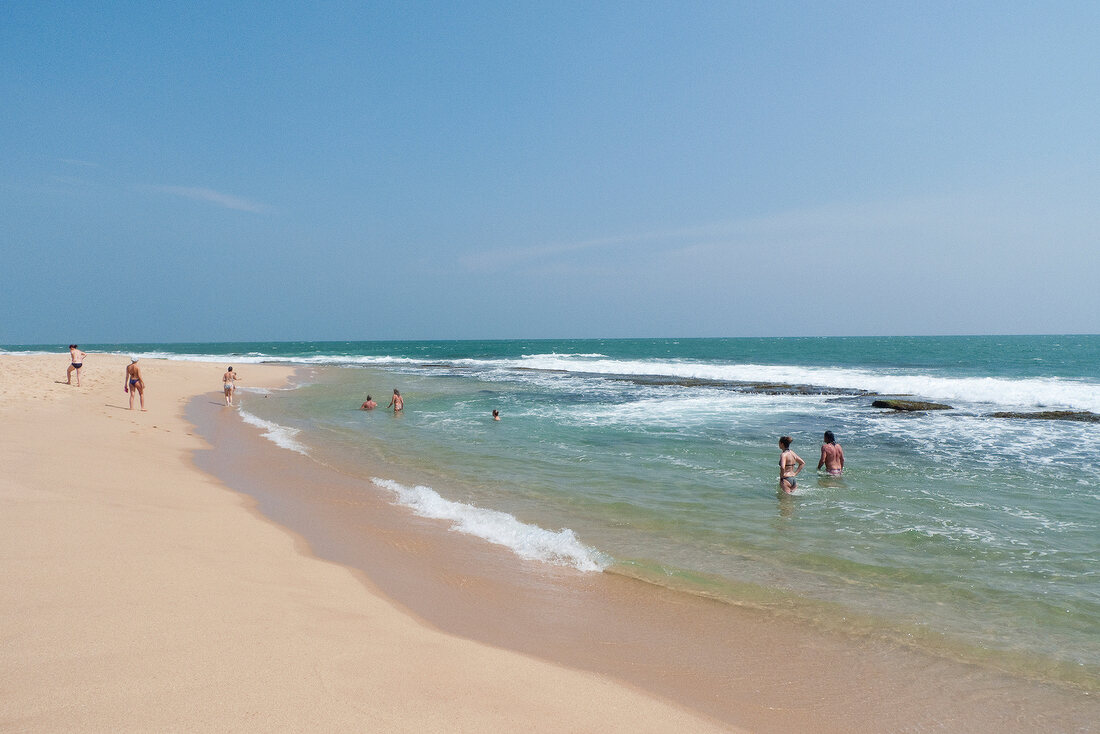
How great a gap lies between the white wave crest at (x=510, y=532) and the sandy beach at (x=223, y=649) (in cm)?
201

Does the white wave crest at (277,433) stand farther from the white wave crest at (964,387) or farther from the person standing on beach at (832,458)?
the white wave crest at (964,387)

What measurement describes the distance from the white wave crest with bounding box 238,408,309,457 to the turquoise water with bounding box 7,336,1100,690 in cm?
9

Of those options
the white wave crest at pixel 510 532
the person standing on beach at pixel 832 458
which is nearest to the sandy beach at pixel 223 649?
the white wave crest at pixel 510 532

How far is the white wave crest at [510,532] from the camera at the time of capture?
6578 mm

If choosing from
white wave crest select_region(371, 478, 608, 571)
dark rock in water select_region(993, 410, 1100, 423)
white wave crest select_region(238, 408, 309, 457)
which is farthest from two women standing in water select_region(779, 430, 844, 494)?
dark rock in water select_region(993, 410, 1100, 423)

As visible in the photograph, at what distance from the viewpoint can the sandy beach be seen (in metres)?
2.81

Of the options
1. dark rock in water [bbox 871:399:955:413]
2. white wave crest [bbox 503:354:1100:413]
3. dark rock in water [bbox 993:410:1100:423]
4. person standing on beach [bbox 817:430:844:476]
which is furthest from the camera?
white wave crest [bbox 503:354:1100:413]

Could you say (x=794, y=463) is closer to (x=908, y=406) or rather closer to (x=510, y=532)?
(x=510, y=532)

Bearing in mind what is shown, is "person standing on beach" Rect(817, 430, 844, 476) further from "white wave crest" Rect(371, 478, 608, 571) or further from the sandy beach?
the sandy beach

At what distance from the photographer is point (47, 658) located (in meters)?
3.01

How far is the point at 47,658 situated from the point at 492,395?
25.7 m

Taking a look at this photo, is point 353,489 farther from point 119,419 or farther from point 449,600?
point 119,419

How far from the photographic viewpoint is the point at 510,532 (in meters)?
7.38

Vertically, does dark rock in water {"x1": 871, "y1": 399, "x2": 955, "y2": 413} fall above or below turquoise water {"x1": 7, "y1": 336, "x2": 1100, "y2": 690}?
above
